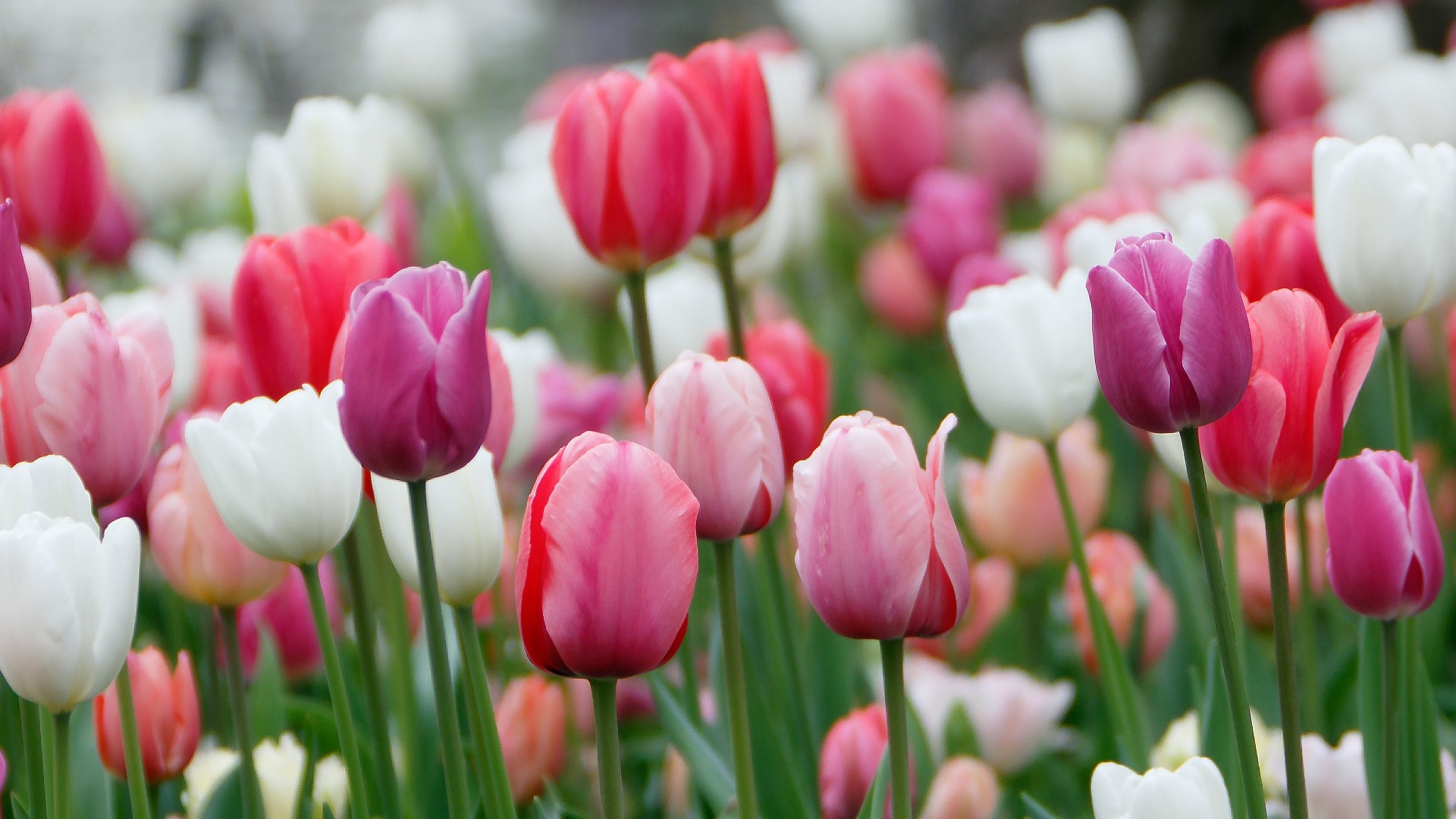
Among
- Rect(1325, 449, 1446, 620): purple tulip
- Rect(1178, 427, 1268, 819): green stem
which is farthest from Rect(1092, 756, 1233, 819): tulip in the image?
Rect(1325, 449, 1446, 620): purple tulip

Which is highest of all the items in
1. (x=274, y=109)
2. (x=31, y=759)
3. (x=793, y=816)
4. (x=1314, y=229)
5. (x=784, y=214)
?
(x=274, y=109)

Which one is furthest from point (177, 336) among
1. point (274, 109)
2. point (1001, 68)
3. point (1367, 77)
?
point (274, 109)

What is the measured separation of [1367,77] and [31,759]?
2.05 m

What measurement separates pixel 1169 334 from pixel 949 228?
1.28 metres

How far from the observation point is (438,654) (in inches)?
27.7

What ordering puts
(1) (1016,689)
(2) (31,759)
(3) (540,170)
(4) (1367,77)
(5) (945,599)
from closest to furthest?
(5) (945,599)
(2) (31,759)
(1) (1016,689)
(3) (540,170)
(4) (1367,77)

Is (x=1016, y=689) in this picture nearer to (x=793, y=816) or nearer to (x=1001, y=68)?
(x=793, y=816)

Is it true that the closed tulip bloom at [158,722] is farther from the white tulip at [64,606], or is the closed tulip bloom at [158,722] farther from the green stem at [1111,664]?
the green stem at [1111,664]

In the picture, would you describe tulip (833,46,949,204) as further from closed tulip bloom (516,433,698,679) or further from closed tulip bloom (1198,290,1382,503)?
closed tulip bloom (516,433,698,679)

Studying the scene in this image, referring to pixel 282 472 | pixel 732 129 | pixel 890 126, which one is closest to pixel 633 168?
pixel 732 129

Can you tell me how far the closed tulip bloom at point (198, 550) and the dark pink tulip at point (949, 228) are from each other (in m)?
1.23

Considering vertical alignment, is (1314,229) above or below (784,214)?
below

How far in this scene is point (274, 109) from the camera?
165 inches

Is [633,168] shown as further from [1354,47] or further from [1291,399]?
[1354,47]
